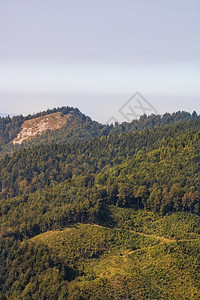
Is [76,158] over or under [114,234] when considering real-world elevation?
over

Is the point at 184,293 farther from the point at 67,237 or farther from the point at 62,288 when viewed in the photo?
the point at 67,237

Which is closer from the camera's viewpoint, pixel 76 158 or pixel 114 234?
pixel 114 234

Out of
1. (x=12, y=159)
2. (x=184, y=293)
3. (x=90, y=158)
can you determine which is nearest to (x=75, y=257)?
(x=184, y=293)

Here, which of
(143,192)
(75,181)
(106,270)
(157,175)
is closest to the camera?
(106,270)

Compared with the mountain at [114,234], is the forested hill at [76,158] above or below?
above

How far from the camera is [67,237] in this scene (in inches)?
3236

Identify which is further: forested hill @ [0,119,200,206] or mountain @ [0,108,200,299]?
forested hill @ [0,119,200,206]

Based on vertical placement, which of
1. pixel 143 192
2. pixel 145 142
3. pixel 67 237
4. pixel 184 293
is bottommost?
pixel 184 293

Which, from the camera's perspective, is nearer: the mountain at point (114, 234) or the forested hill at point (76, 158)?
the mountain at point (114, 234)

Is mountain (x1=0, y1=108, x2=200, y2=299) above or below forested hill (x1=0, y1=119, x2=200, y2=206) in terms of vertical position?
below

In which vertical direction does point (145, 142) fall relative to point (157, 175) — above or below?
above

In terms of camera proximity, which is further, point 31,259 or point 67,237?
point 67,237

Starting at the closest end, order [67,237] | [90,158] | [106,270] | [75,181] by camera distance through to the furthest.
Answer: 1. [106,270]
2. [67,237]
3. [75,181]
4. [90,158]

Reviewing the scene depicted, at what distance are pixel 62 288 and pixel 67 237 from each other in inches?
847
